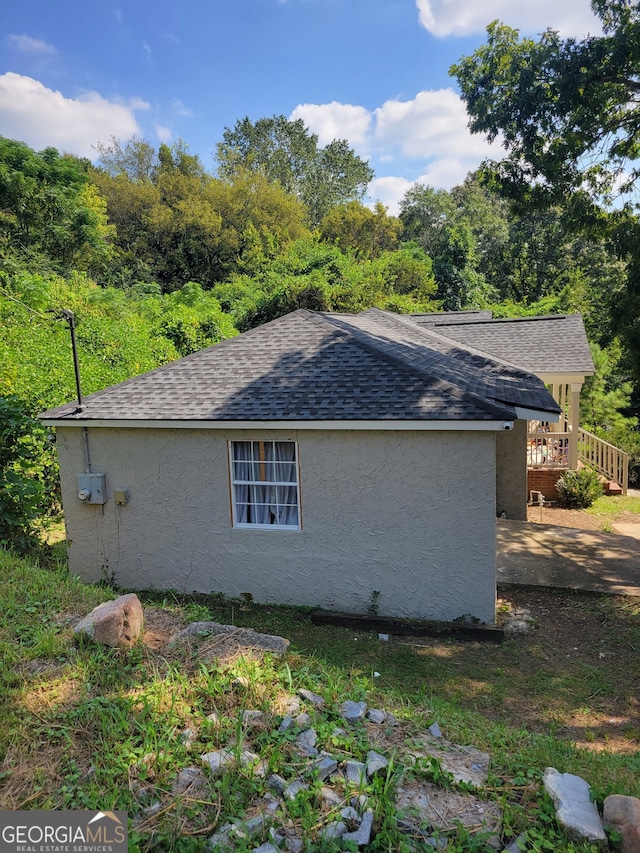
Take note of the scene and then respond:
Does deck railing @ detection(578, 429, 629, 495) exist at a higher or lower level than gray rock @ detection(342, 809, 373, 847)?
lower

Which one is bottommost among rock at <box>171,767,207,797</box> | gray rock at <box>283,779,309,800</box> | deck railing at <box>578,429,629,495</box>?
deck railing at <box>578,429,629,495</box>

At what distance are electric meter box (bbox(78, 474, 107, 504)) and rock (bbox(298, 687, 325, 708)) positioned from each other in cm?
592

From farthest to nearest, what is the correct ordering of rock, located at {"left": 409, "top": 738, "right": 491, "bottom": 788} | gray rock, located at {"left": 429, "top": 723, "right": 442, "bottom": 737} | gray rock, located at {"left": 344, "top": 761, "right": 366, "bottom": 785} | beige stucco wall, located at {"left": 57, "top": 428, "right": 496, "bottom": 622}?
beige stucco wall, located at {"left": 57, "top": 428, "right": 496, "bottom": 622} → gray rock, located at {"left": 429, "top": 723, "right": 442, "bottom": 737} → rock, located at {"left": 409, "top": 738, "right": 491, "bottom": 788} → gray rock, located at {"left": 344, "top": 761, "right": 366, "bottom": 785}

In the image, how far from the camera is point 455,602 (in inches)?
310

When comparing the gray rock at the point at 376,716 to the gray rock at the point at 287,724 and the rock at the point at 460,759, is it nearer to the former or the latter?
the rock at the point at 460,759

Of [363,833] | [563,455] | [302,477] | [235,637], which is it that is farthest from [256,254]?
[363,833]

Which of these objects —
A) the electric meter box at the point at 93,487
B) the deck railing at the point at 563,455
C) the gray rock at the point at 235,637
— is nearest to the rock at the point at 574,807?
the gray rock at the point at 235,637

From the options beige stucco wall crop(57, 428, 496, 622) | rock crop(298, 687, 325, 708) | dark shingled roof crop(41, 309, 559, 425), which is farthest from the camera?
dark shingled roof crop(41, 309, 559, 425)

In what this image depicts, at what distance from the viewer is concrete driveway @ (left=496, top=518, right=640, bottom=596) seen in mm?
9062

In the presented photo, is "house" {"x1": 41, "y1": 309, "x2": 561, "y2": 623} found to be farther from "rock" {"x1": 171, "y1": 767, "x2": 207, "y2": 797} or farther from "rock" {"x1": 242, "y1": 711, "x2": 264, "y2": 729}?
"rock" {"x1": 171, "y1": 767, "x2": 207, "y2": 797}

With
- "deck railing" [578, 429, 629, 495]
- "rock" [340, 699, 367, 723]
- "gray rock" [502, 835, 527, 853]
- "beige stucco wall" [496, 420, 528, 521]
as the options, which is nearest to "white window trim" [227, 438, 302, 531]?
"rock" [340, 699, 367, 723]

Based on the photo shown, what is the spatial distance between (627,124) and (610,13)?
74.2 inches

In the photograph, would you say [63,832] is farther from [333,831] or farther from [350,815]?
[350,815]

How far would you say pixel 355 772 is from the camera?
3443 mm
